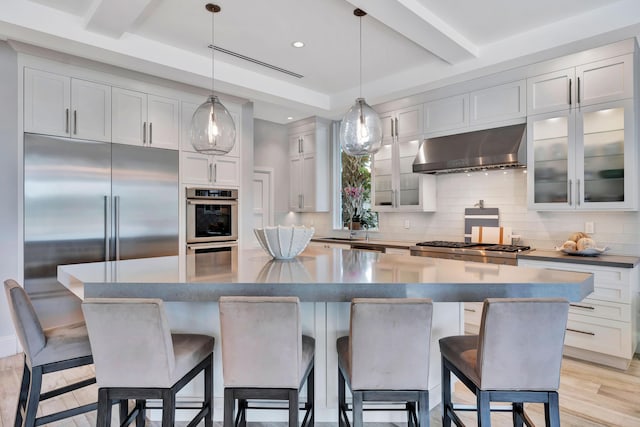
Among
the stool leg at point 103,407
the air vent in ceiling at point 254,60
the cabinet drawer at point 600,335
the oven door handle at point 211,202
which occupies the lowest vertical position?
the cabinet drawer at point 600,335

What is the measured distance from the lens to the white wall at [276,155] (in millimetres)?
5895

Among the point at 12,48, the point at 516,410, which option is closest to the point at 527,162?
the point at 516,410

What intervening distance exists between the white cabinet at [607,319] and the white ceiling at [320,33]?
6.31 feet

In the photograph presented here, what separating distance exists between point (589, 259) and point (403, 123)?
2.45 meters

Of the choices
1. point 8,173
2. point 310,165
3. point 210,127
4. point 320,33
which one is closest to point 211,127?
point 210,127

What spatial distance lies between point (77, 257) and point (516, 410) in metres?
3.65

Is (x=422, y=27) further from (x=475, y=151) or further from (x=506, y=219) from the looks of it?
(x=506, y=219)

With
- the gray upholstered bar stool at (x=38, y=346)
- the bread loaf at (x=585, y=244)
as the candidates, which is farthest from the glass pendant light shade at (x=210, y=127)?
the bread loaf at (x=585, y=244)

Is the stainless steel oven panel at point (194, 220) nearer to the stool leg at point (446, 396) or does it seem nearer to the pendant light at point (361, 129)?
the pendant light at point (361, 129)

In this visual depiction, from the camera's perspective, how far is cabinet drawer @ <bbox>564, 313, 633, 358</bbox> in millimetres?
2953

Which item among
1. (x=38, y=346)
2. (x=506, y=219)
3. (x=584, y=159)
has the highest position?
(x=584, y=159)

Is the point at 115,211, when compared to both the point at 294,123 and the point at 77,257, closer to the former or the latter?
the point at 77,257

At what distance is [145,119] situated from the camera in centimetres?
397

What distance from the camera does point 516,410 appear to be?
1812 millimetres
